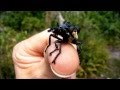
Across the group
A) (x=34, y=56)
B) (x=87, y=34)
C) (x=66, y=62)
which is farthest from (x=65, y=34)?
(x=87, y=34)

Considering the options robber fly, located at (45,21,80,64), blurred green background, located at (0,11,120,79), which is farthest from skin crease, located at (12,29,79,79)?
blurred green background, located at (0,11,120,79)

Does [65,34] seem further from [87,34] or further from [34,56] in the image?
[87,34]

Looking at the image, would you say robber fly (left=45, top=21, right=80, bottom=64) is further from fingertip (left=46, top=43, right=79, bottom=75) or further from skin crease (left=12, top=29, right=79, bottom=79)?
fingertip (left=46, top=43, right=79, bottom=75)

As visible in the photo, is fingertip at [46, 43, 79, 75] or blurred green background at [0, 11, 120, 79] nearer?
fingertip at [46, 43, 79, 75]

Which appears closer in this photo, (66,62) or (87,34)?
(66,62)

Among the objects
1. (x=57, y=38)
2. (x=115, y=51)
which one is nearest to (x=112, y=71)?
(x=115, y=51)

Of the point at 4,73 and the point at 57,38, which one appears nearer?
the point at 57,38
